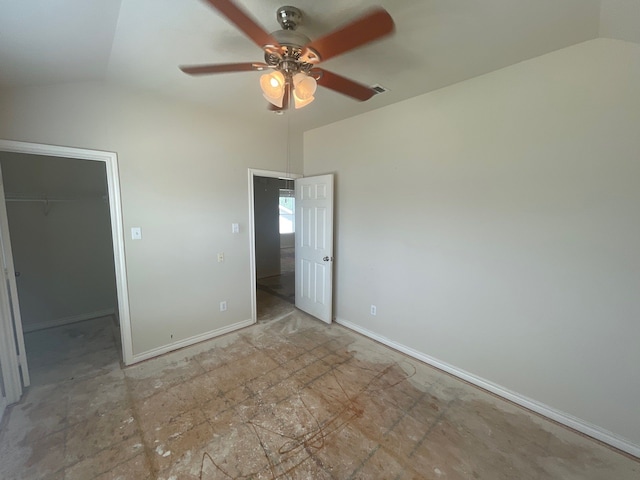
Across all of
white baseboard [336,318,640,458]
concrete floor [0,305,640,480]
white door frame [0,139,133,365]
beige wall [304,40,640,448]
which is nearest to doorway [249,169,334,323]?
beige wall [304,40,640,448]

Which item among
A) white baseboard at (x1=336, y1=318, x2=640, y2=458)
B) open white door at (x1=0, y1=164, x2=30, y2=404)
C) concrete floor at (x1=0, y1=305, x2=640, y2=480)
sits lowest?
concrete floor at (x1=0, y1=305, x2=640, y2=480)

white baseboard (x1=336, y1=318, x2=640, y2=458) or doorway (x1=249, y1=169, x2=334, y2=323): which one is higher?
doorway (x1=249, y1=169, x2=334, y2=323)

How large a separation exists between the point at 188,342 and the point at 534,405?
3337 mm

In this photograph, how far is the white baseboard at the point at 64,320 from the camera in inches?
126

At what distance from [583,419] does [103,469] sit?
3.20 meters

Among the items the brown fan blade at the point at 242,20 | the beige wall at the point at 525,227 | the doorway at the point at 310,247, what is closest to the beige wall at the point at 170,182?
the doorway at the point at 310,247

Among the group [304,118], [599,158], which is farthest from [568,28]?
[304,118]

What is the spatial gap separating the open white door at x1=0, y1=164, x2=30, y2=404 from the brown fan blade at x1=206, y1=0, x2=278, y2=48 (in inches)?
92.3

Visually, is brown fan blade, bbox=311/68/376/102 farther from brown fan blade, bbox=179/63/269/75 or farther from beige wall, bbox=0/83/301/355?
beige wall, bbox=0/83/301/355

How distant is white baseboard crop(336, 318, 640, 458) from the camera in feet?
5.60

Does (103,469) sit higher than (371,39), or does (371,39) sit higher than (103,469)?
(371,39)

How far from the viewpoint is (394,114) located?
107 inches

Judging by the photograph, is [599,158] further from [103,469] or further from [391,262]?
[103,469]

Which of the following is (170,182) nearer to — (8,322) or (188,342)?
(8,322)
